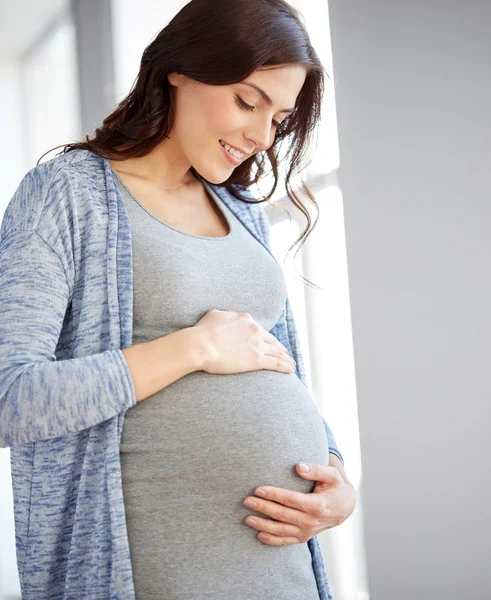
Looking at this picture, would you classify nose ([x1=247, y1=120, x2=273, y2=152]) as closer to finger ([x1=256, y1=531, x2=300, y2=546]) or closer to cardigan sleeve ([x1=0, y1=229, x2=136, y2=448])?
cardigan sleeve ([x1=0, y1=229, x2=136, y2=448])

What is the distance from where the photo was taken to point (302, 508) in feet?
3.34

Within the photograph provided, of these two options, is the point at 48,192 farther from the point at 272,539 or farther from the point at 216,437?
the point at 272,539

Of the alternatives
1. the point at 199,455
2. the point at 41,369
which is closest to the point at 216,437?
the point at 199,455

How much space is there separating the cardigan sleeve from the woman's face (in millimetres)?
337

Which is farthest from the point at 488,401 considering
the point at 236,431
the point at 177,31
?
the point at 177,31

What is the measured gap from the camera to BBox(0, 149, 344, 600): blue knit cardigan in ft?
2.82

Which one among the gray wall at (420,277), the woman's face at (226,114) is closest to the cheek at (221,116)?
the woman's face at (226,114)

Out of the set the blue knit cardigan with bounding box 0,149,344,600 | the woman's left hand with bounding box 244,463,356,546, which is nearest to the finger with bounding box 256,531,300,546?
the woman's left hand with bounding box 244,463,356,546

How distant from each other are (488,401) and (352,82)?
992 mm

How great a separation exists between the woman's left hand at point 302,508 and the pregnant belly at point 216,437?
0.02 metres

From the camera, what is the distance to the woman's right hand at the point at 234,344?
983 millimetres

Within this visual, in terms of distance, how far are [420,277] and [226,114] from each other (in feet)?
3.55

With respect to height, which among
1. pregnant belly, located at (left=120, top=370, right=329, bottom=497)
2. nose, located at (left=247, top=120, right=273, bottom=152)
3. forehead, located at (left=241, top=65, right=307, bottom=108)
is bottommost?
pregnant belly, located at (left=120, top=370, right=329, bottom=497)

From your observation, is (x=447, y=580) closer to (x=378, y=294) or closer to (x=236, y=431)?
(x=378, y=294)
